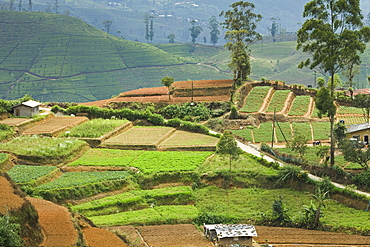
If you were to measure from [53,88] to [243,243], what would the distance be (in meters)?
118

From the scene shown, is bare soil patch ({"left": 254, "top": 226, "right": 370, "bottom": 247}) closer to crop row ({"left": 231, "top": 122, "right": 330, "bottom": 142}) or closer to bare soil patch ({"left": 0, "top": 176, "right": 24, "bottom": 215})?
bare soil patch ({"left": 0, "top": 176, "right": 24, "bottom": 215})

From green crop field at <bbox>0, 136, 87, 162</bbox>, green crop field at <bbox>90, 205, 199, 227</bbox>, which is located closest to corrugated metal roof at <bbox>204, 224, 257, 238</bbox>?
green crop field at <bbox>90, 205, 199, 227</bbox>

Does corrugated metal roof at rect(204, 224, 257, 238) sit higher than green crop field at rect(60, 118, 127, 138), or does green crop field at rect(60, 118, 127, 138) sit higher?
green crop field at rect(60, 118, 127, 138)

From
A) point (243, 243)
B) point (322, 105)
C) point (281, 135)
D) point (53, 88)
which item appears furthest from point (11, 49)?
point (243, 243)

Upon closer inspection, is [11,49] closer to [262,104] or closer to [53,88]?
[53,88]

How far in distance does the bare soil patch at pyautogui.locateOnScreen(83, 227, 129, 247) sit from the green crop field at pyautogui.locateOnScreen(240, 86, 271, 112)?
132 ft

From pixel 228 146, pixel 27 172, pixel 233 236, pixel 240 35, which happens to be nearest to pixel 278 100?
pixel 240 35

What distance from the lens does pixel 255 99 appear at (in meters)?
75.8

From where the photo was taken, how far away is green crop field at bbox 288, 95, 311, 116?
69562 millimetres

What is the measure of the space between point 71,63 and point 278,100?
98.7 meters

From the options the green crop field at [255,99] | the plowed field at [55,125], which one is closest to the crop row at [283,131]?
the green crop field at [255,99]

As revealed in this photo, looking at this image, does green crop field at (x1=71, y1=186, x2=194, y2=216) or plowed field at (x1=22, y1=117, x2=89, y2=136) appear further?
plowed field at (x1=22, y1=117, x2=89, y2=136)

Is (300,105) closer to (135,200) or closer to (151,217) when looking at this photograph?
(135,200)

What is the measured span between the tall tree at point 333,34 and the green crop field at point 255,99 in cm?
2178
